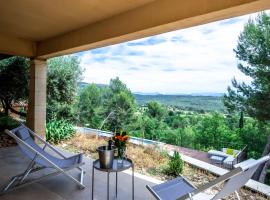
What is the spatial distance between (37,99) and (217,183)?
5.39m

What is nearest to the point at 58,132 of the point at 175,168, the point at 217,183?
the point at 175,168

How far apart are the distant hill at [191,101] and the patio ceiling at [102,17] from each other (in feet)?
23.1

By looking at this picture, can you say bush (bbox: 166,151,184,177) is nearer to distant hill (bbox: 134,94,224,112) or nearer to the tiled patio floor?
the tiled patio floor

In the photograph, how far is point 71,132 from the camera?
276 inches

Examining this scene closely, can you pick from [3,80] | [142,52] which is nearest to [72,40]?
[3,80]

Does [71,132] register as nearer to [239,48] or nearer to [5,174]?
[5,174]

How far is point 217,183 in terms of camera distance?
6.00ft

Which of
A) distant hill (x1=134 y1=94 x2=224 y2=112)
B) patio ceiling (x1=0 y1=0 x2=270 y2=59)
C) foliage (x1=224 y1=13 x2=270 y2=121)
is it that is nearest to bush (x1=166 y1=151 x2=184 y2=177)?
patio ceiling (x1=0 y1=0 x2=270 y2=59)

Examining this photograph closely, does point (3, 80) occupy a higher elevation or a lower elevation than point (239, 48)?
lower

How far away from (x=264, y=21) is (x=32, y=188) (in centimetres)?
757

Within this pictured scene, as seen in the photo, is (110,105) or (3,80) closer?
(3,80)

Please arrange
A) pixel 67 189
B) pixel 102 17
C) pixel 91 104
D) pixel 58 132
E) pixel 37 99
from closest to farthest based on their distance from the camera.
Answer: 1. pixel 67 189
2. pixel 102 17
3. pixel 37 99
4. pixel 58 132
5. pixel 91 104

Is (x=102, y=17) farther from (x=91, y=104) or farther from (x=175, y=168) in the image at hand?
(x=91, y=104)

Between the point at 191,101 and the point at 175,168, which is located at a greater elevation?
the point at 191,101
